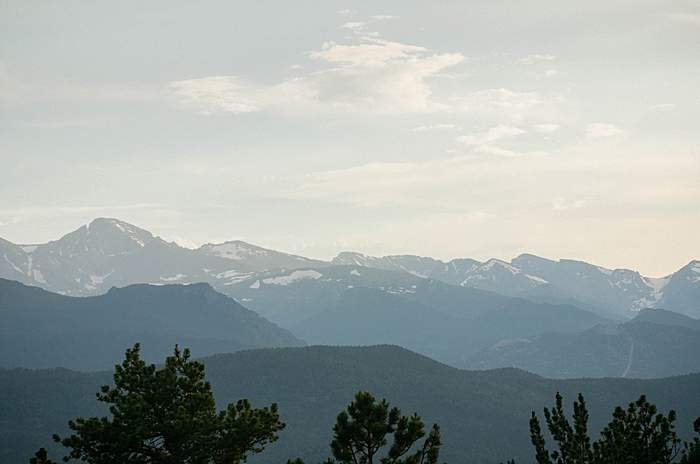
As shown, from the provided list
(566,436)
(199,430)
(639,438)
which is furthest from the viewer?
(199,430)

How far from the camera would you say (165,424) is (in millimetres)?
43656

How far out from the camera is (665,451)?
3744cm

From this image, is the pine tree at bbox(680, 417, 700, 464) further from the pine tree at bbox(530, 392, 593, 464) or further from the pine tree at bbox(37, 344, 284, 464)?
the pine tree at bbox(37, 344, 284, 464)

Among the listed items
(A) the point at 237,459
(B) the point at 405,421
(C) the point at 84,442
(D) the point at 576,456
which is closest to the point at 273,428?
(A) the point at 237,459

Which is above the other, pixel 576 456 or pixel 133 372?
pixel 133 372

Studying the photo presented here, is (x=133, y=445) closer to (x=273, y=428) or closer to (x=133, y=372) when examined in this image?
(x=133, y=372)

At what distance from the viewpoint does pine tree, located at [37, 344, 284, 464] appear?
1689 inches

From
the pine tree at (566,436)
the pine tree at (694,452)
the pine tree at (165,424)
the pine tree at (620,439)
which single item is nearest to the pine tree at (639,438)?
the pine tree at (620,439)

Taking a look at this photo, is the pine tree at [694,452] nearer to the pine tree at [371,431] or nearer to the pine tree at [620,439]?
the pine tree at [620,439]

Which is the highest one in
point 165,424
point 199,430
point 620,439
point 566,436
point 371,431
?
point 371,431

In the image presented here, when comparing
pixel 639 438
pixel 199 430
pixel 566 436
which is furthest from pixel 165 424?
pixel 639 438

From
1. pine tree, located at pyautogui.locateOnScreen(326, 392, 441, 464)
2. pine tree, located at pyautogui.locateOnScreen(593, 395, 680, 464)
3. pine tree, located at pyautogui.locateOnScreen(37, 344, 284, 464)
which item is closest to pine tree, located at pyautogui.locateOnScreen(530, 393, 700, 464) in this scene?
pine tree, located at pyautogui.locateOnScreen(593, 395, 680, 464)

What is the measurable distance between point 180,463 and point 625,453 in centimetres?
2136

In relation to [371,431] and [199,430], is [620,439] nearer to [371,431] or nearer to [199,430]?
[371,431]
